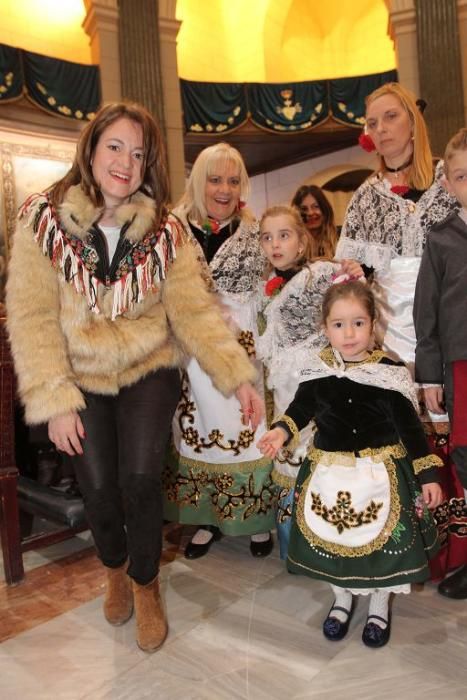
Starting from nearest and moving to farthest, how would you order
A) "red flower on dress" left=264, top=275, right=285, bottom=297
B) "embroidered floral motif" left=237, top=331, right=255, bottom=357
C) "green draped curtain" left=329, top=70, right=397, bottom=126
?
"red flower on dress" left=264, top=275, right=285, bottom=297 → "embroidered floral motif" left=237, top=331, right=255, bottom=357 → "green draped curtain" left=329, top=70, right=397, bottom=126

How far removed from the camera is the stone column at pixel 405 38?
340 inches

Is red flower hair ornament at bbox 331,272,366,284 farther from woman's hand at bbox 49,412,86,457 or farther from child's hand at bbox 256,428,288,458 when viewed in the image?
woman's hand at bbox 49,412,86,457

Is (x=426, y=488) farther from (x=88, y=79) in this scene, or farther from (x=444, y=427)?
(x=88, y=79)

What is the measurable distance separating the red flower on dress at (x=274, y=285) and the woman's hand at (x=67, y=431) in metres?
1.09

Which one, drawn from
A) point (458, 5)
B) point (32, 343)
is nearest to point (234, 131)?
point (458, 5)

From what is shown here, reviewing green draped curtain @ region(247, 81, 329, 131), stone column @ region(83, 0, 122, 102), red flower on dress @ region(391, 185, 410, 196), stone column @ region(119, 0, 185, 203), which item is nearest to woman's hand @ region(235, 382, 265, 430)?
red flower on dress @ region(391, 185, 410, 196)

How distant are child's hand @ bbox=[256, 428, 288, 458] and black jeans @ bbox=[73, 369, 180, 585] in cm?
34

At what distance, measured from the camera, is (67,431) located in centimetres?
190

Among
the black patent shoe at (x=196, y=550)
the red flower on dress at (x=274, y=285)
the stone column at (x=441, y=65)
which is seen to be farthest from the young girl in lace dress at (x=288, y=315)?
the stone column at (x=441, y=65)

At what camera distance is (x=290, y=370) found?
99.7 inches

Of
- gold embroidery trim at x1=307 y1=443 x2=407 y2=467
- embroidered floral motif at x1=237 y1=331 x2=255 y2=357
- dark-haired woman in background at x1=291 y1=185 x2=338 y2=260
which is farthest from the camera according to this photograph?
dark-haired woman in background at x1=291 y1=185 x2=338 y2=260

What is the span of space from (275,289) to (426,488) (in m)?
1.10

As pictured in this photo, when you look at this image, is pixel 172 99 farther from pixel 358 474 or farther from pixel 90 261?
pixel 358 474

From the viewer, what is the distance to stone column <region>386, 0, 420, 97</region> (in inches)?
340
